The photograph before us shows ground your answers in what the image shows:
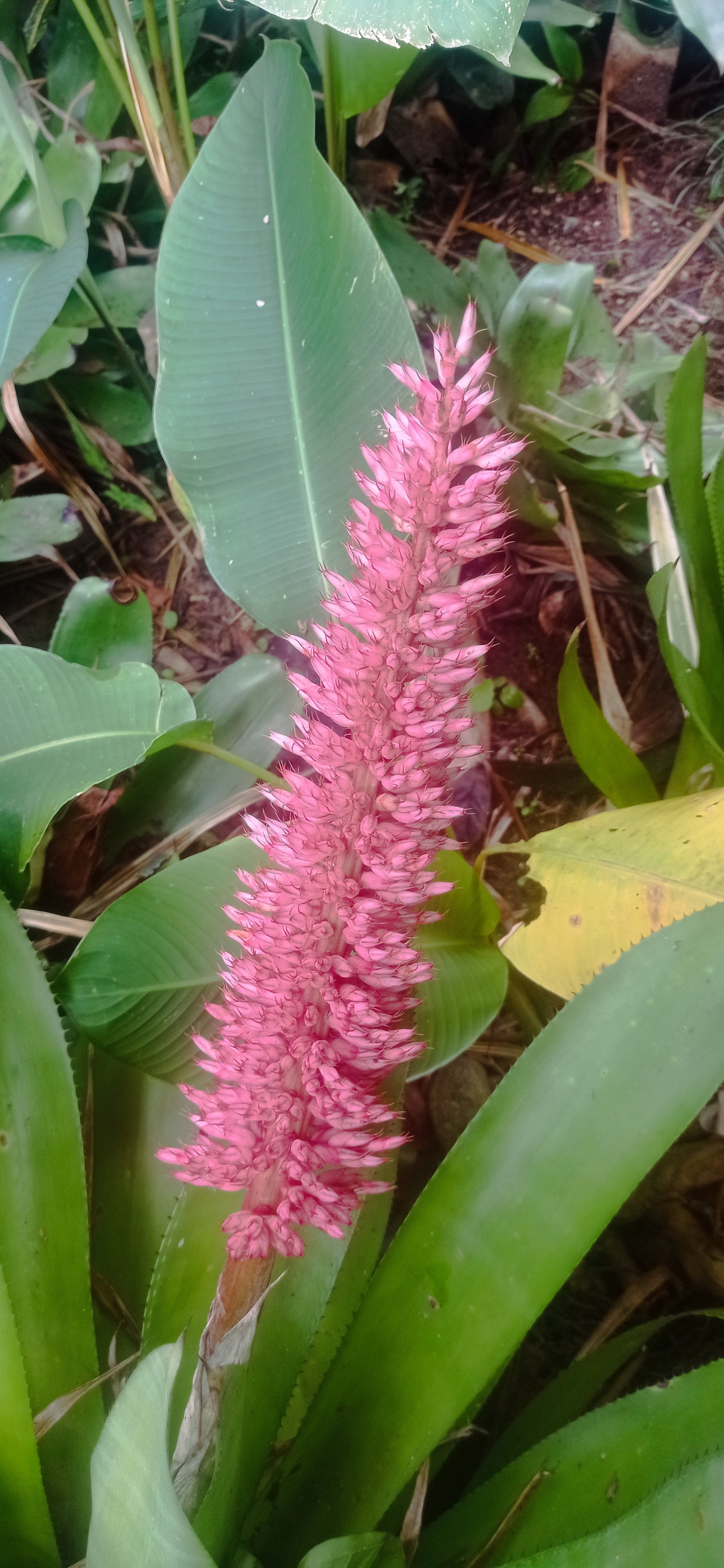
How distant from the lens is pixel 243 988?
508mm

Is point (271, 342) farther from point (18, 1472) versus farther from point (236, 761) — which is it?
point (18, 1472)

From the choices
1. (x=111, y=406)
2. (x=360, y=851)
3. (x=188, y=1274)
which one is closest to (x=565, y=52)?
(x=111, y=406)

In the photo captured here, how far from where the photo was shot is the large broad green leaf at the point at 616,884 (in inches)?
30.0

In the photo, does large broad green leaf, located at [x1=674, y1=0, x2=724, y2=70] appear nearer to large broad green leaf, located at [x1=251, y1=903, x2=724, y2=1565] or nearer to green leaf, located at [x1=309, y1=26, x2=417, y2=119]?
green leaf, located at [x1=309, y1=26, x2=417, y2=119]

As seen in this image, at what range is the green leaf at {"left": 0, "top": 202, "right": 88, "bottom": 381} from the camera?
922 millimetres

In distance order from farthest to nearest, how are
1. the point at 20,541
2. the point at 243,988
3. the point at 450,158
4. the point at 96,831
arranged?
the point at 450,158 < the point at 20,541 < the point at 96,831 < the point at 243,988

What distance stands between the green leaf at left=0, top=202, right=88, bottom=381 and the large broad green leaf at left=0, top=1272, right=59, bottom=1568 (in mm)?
901

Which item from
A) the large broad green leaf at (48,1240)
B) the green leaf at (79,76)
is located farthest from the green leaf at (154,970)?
the green leaf at (79,76)

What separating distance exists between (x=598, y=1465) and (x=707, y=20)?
4.28ft

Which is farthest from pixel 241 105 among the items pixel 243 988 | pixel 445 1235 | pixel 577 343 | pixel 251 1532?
pixel 251 1532

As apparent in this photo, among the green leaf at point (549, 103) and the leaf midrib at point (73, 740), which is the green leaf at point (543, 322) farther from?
the leaf midrib at point (73, 740)

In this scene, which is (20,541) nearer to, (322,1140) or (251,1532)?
(322,1140)

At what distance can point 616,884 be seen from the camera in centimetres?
79

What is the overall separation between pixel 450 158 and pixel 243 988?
4.92 feet
